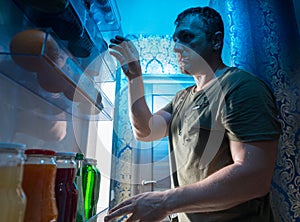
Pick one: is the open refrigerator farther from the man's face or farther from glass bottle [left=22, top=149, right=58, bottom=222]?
the man's face

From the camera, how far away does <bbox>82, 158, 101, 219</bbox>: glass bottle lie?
1.87ft

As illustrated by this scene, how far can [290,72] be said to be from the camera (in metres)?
0.82

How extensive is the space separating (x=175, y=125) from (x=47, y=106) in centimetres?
42

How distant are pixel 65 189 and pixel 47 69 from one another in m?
0.23

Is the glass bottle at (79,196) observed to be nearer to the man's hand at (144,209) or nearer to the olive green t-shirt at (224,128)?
the man's hand at (144,209)

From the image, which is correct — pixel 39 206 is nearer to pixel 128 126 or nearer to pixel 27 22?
pixel 27 22

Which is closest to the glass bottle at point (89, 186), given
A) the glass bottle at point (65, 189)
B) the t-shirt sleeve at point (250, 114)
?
the glass bottle at point (65, 189)

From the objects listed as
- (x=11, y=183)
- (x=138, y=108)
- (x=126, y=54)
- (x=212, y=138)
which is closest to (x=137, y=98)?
(x=138, y=108)

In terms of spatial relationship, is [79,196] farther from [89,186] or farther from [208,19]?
[208,19]

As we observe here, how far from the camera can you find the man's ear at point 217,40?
778 mm

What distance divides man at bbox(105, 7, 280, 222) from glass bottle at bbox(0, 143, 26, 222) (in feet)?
0.84

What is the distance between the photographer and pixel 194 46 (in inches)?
29.8

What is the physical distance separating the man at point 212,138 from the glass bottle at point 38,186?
0.19m

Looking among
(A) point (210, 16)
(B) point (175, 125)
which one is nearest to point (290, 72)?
(A) point (210, 16)
